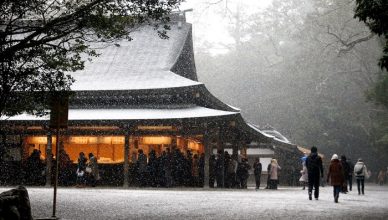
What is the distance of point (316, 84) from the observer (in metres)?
45.4

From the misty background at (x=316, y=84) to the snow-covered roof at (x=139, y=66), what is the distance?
14944 millimetres

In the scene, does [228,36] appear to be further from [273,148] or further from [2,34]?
[2,34]

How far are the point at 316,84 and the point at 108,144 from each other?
26779 mm

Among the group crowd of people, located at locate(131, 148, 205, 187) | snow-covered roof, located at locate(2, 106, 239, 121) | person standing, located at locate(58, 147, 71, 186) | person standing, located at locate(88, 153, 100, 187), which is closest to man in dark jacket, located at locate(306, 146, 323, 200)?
snow-covered roof, located at locate(2, 106, 239, 121)

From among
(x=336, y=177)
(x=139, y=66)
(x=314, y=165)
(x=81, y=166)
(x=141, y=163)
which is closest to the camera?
(x=336, y=177)

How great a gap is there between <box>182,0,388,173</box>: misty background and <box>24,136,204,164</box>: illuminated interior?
18.9 metres

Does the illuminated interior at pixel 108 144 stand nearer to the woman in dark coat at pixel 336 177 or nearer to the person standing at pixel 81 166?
the person standing at pixel 81 166

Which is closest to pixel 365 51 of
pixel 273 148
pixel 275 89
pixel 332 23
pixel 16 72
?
pixel 332 23

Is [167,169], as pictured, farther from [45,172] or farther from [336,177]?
[336,177]

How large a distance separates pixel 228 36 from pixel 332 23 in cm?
2590

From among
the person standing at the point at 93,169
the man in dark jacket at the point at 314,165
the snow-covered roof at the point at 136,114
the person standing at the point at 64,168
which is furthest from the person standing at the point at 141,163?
the man in dark jacket at the point at 314,165

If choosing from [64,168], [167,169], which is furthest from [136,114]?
[64,168]

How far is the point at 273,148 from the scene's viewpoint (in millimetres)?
31016

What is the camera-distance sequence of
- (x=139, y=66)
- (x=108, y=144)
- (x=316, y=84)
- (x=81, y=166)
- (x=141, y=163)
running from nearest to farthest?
(x=81, y=166)
(x=141, y=163)
(x=108, y=144)
(x=139, y=66)
(x=316, y=84)
